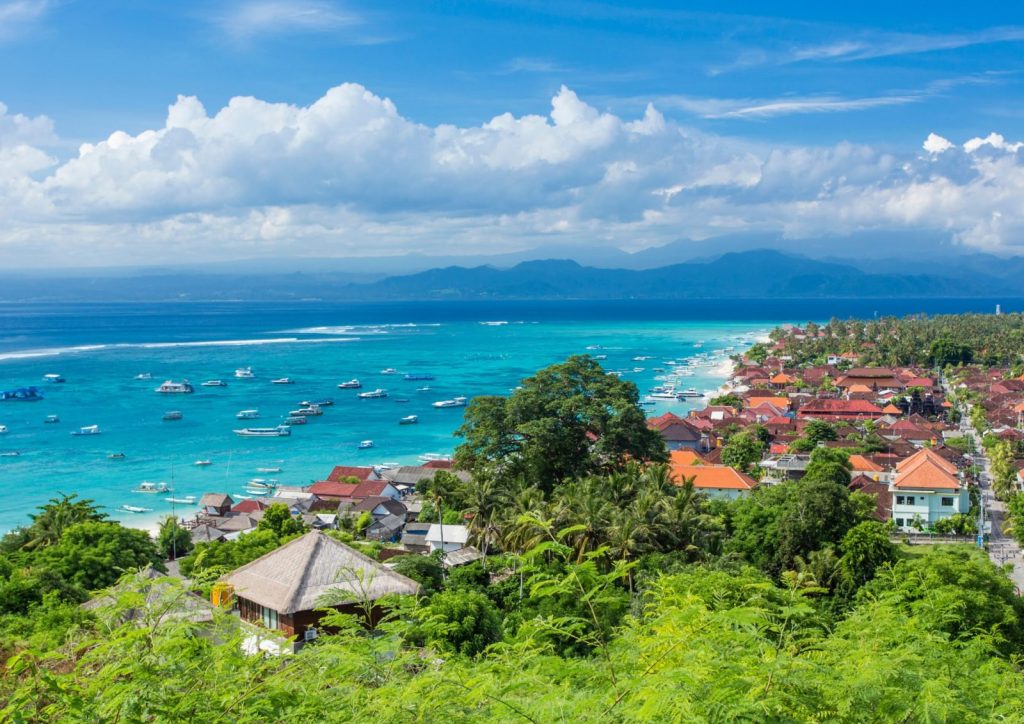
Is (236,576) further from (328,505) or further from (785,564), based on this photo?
(328,505)

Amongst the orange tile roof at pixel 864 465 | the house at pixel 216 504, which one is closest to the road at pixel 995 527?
the orange tile roof at pixel 864 465

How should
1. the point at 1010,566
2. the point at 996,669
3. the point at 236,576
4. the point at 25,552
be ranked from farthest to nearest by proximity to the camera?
1. the point at 1010,566
2. the point at 25,552
3. the point at 236,576
4. the point at 996,669

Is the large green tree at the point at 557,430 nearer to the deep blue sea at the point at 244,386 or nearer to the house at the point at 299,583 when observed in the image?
the house at the point at 299,583

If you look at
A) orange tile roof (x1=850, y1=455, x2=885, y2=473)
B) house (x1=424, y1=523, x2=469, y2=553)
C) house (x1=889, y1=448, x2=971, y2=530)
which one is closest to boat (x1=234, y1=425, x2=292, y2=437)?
house (x1=424, y1=523, x2=469, y2=553)

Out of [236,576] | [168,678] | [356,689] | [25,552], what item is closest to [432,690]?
[356,689]

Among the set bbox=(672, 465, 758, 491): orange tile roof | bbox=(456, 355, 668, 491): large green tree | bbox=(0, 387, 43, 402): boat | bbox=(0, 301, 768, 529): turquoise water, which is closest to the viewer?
bbox=(456, 355, 668, 491): large green tree

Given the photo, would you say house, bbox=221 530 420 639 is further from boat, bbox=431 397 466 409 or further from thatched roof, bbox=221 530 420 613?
boat, bbox=431 397 466 409
